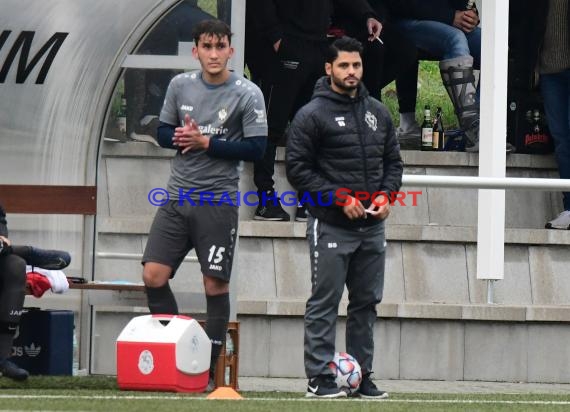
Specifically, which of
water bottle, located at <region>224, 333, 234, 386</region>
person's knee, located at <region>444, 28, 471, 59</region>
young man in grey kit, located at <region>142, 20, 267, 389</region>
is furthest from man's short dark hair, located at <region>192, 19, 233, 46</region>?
person's knee, located at <region>444, 28, 471, 59</region>

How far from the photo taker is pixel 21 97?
1177 centimetres

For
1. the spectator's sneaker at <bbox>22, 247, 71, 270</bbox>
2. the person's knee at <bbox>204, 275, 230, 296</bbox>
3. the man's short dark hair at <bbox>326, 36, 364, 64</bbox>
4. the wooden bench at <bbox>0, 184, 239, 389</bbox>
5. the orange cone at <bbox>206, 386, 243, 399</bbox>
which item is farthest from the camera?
the wooden bench at <bbox>0, 184, 239, 389</bbox>

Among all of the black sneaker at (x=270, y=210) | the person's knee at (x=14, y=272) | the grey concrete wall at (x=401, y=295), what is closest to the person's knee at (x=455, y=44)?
the grey concrete wall at (x=401, y=295)

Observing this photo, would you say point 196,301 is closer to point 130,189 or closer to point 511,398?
point 130,189

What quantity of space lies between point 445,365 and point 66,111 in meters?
3.00

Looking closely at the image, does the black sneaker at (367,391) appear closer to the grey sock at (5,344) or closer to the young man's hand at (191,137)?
the young man's hand at (191,137)

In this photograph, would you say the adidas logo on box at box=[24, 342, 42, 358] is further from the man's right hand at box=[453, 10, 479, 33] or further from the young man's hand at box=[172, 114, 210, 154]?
the man's right hand at box=[453, 10, 479, 33]

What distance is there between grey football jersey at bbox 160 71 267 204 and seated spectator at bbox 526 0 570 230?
12.5ft

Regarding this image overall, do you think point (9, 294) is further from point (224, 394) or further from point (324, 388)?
point (324, 388)

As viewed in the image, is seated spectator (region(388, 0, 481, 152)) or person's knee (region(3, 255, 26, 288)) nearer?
person's knee (region(3, 255, 26, 288))

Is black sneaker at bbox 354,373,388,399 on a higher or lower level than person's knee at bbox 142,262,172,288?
lower

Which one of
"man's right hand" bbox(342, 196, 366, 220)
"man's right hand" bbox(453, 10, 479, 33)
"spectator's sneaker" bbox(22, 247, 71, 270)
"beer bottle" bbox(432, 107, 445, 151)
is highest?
"man's right hand" bbox(453, 10, 479, 33)

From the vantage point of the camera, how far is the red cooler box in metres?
10.2

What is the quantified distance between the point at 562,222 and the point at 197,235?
3.98 metres
